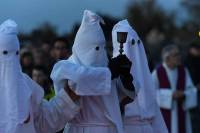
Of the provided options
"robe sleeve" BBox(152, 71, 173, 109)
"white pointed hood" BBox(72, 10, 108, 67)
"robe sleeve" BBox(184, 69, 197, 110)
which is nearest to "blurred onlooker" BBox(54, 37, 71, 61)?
"robe sleeve" BBox(152, 71, 173, 109)

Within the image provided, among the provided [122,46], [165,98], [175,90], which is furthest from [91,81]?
[175,90]

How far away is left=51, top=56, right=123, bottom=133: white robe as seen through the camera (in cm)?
734

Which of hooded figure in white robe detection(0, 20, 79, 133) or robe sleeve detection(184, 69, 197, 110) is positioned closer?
hooded figure in white robe detection(0, 20, 79, 133)

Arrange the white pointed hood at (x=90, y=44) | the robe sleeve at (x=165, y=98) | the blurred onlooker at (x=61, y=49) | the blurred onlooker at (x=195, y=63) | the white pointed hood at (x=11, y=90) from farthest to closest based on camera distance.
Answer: the blurred onlooker at (x=195, y=63) → the robe sleeve at (x=165, y=98) → the blurred onlooker at (x=61, y=49) → the white pointed hood at (x=90, y=44) → the white pointed hood at (x=11, y=90)

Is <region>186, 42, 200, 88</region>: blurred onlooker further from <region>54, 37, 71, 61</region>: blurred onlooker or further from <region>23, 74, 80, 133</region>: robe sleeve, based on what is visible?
<region>23, 74, 80, 133</region>: robe sleeve

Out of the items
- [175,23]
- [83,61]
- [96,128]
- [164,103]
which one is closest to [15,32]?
[83,61]

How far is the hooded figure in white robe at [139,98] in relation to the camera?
8.30 m

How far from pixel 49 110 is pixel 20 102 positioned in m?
0.38

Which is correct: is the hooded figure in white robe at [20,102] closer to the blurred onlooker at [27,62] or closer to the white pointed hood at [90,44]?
the white pointed hood at [90,44]

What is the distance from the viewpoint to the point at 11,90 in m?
7.16

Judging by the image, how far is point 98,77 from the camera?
7.40 meters

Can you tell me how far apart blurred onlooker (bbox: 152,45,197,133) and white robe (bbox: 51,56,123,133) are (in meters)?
4.81

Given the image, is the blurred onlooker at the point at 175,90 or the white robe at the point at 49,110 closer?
the white robe at the point at 49,110

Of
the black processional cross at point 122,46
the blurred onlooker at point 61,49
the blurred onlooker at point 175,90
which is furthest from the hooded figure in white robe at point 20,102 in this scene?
the blurred onlooker at point 175,90
